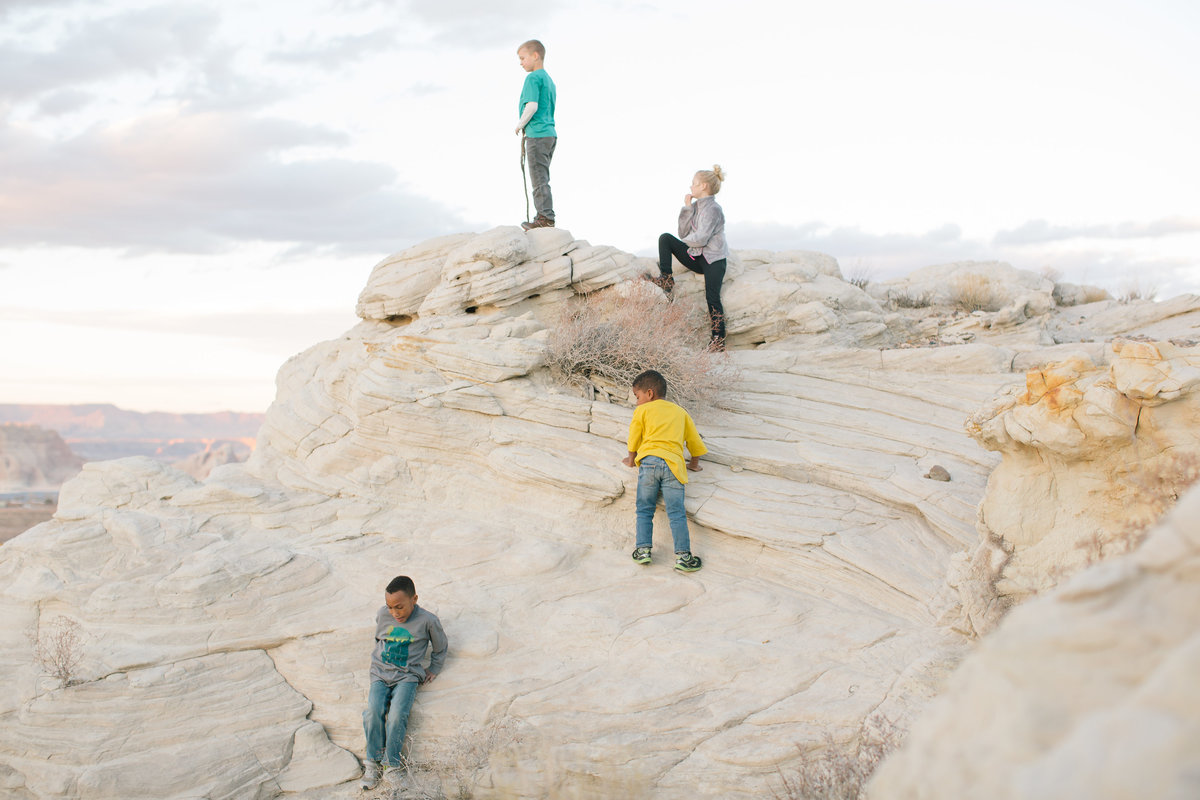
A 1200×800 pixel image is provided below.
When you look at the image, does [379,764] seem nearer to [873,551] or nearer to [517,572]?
[517,572]

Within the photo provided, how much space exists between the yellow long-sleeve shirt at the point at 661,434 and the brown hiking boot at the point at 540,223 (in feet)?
15.4

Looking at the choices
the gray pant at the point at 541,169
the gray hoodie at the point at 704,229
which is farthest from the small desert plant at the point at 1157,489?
the gray pant at the point at 541,169

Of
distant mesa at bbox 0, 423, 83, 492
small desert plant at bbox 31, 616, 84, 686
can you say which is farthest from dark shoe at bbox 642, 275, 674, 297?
distant mesa at bbox 0, 423, 83, 492

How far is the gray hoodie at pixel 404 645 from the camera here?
20.5ft

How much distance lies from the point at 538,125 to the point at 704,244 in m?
2.68

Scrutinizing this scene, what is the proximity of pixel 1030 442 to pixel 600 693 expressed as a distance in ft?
12.1

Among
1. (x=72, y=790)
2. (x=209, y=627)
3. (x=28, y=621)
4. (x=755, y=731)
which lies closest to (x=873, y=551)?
(x=755, y=731)

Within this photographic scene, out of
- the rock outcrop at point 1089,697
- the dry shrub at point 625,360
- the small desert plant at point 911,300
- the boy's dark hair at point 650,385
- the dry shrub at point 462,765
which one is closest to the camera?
the rock outcrop at point 1089,697

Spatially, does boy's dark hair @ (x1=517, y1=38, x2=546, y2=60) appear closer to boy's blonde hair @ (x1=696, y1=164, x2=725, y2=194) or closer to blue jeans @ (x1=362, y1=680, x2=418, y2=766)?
boy's blonde hair @ (x1=696, y1=164, x2=725, y2=194)

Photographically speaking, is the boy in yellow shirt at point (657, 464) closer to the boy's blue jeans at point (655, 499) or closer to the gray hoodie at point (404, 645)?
the boy's blue jeans at point (655, 499)

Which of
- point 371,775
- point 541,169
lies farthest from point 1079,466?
point 541,169

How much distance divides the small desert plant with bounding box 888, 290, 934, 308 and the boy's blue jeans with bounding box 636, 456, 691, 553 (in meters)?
8.44

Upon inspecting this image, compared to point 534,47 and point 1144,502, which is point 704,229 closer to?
point 534,47

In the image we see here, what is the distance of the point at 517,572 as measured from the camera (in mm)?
7316
